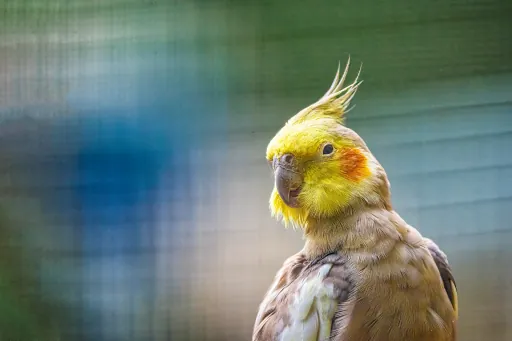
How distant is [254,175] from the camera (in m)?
1.26

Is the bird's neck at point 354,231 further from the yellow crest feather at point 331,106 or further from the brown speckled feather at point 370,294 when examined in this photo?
the yellow crest feather at point 331,106

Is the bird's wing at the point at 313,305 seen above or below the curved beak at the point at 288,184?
below

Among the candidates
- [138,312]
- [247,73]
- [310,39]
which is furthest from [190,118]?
[138,312]

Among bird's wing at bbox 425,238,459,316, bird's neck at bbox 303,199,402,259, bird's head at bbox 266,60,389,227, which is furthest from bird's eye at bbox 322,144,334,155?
bird's wing at bbox 425,238,459,316

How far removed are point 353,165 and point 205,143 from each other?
442mm

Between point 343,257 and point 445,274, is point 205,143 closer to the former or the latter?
point 343,257

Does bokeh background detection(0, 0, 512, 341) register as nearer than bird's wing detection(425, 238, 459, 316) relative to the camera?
No

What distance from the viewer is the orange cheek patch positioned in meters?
0.96

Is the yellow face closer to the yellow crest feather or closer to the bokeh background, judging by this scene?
the yellow crest feather

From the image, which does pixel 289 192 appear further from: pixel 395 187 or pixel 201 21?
pixel 201 21

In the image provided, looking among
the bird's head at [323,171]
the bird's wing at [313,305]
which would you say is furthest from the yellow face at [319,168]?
the bird's wing at [313,305]

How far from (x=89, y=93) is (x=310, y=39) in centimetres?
58

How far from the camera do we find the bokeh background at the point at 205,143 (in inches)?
48.6

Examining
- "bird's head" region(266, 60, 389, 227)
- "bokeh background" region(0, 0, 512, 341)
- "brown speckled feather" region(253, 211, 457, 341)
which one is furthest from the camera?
"bokeh background" region(0, 0, 512, 341)
